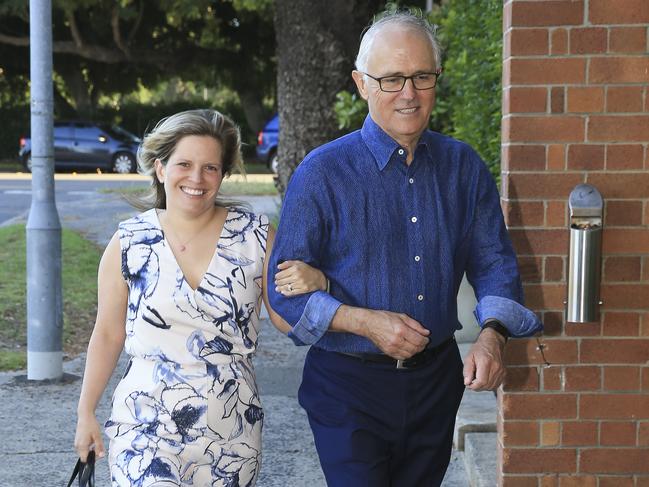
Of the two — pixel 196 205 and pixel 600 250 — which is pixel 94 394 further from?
pixel 600 250

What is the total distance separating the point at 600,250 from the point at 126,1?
99.2ft

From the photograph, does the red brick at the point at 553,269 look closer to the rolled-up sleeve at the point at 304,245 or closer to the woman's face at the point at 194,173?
the rolled-up sleeve at the point at 304,245

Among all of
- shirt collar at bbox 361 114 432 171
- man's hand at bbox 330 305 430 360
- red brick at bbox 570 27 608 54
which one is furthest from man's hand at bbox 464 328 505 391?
red brick at bbox 570 27 608 54

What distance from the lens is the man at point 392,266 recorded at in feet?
9.59

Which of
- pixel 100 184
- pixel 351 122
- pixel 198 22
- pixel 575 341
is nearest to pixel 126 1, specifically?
pixel 198 22

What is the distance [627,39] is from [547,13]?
A: 0.28 meters

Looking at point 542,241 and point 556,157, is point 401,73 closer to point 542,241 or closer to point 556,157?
point 556,157

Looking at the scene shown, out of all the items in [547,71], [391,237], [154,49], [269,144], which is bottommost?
[391,237]

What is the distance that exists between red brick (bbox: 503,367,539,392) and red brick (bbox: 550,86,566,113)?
901 millimetres

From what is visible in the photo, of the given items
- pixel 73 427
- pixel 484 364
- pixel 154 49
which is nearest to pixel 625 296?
pixel 484 364

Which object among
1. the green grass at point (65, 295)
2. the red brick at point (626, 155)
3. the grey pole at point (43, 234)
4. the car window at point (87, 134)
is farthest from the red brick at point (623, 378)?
the car window at point (87, 134)

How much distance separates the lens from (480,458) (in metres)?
4.86

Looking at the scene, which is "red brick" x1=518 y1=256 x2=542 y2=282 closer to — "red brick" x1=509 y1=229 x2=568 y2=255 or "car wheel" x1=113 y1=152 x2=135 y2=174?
"red brick" x1=509 y1=229 x2=568 y2=255

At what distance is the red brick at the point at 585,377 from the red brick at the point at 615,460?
22 centimetres
